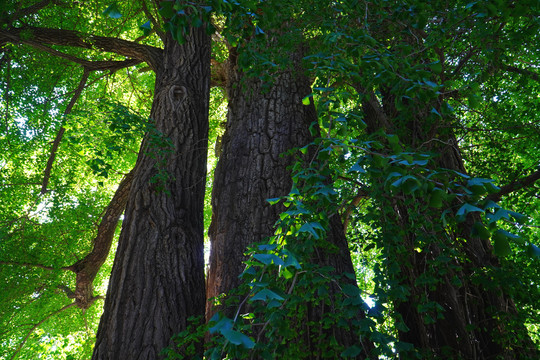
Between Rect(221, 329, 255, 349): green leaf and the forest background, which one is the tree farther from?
Rect(221, 329, 255, 349): green leaf

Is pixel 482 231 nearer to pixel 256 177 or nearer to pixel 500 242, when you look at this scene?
pixel 500 242

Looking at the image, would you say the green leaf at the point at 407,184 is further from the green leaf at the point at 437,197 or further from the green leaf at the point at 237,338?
the green leaf at the point at 237,338

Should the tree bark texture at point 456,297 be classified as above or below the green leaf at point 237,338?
above

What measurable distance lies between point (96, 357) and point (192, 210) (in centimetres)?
132

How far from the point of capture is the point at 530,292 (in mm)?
2080

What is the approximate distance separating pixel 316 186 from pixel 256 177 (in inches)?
77.8

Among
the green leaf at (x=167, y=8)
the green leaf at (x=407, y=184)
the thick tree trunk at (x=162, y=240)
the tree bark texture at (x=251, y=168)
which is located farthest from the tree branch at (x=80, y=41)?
the green leaf at (x=407, y=184)

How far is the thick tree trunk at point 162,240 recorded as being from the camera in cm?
252

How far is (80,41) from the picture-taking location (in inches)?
176

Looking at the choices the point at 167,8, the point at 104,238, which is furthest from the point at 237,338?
the point at 104,238

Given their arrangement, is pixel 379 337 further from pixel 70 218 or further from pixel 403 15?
pixel 70 218

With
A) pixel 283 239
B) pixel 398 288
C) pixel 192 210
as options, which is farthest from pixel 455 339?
pixel 192 210

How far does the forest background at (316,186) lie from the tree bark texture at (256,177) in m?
0.02

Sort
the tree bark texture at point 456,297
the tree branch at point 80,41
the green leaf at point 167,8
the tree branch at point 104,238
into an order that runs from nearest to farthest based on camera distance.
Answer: the green leaf at point 167,8 → the tree bark texture at point 456,297 → the tree branch at point 80,41 → the tree branch at point 104,238
